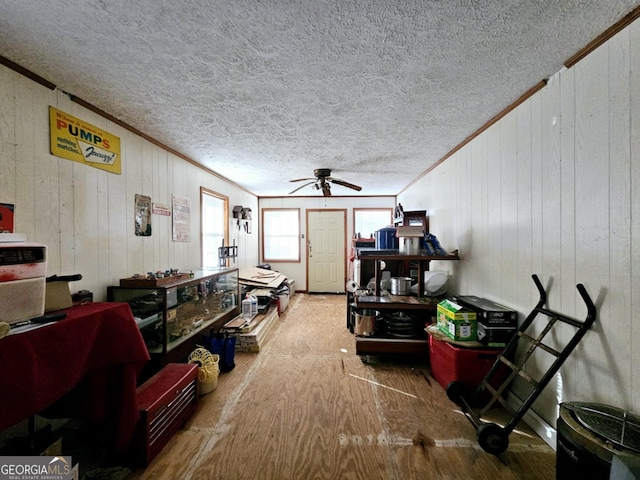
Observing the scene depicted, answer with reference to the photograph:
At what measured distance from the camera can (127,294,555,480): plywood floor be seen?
1421 millimetres

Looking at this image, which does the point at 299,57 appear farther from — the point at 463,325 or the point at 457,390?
the point at 457,390

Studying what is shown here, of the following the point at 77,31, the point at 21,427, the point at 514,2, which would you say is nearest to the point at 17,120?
the point at 77,31

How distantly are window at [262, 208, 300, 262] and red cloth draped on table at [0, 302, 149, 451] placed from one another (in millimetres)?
4655

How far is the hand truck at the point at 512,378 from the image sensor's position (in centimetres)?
131

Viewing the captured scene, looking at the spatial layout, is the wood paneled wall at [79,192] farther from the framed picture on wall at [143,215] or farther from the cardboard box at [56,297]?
the cardboard box at [56,297]

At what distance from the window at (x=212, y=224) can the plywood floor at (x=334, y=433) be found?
1870 millimetres

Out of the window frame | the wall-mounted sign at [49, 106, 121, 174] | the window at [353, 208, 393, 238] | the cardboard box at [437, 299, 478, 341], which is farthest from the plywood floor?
the window at [353, 208, 393, 238]

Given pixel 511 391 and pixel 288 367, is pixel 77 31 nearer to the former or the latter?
pixel 288 367

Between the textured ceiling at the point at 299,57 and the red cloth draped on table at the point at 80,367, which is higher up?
the textured ceiling at the point at 299,57

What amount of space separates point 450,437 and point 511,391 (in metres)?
0.72

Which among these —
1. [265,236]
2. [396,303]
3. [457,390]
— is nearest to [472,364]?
[457,390]

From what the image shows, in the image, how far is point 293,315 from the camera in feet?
14.3

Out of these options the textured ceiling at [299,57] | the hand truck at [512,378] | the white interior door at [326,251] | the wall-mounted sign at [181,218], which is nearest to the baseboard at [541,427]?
the hand truck at [512,378]

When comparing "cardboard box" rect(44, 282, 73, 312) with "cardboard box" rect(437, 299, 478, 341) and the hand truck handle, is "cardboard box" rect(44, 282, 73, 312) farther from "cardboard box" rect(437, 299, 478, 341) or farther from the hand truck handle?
the hand truck handle
